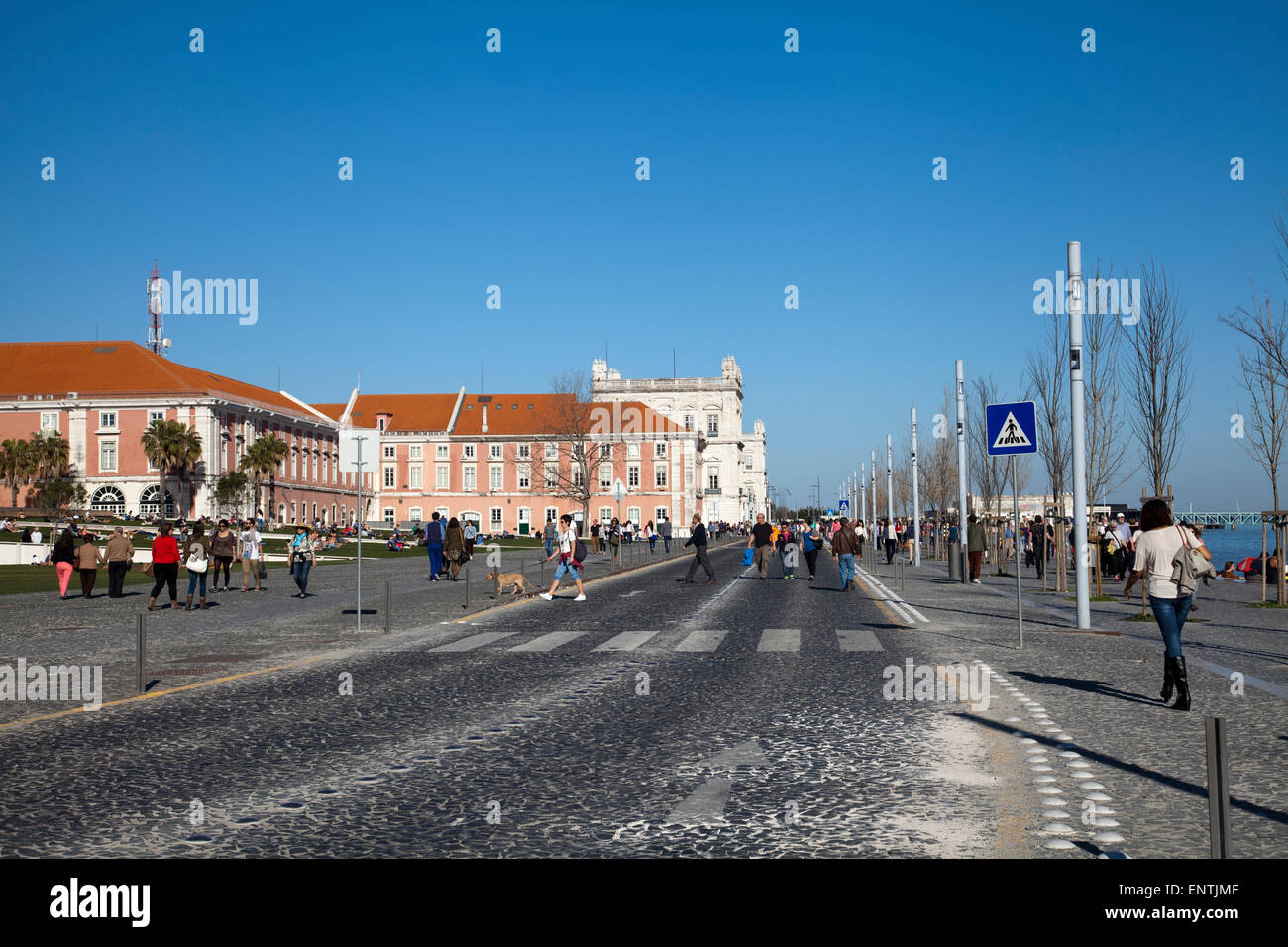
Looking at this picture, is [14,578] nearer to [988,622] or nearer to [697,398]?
[988,622]

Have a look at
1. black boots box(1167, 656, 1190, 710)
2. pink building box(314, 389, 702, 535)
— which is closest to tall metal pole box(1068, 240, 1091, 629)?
black boots box(1167, 656, 1190, 710)

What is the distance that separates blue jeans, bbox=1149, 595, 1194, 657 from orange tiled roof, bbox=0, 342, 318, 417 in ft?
271

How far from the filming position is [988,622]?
19.1 metres

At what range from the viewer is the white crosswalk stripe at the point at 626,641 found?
1529cm

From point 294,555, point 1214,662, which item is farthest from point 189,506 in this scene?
point 1214,662

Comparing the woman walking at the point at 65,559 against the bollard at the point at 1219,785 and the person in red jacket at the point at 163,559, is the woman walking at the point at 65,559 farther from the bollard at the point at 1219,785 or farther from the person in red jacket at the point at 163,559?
the bollard at the point at 1219,785

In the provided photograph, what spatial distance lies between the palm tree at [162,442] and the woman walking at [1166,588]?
257ft

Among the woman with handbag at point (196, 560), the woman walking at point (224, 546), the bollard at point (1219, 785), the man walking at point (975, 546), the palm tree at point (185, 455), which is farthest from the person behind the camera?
the palm tree at point (185, 455)

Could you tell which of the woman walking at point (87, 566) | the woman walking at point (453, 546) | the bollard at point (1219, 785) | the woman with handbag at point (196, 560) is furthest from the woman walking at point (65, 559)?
the bollard at point (1219, 785)

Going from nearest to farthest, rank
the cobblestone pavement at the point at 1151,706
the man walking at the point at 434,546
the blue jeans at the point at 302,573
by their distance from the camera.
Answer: the cobblestone pavement at the point at 1151,706, the blue jeans at the point at 302,573, the man walking at the point at 434,546

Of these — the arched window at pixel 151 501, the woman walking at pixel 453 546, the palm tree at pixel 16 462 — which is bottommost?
the woman walking at pixel 453 546

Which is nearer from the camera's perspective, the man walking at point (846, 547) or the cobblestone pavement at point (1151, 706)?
the cobblestone pavement at point (1151, 706)
